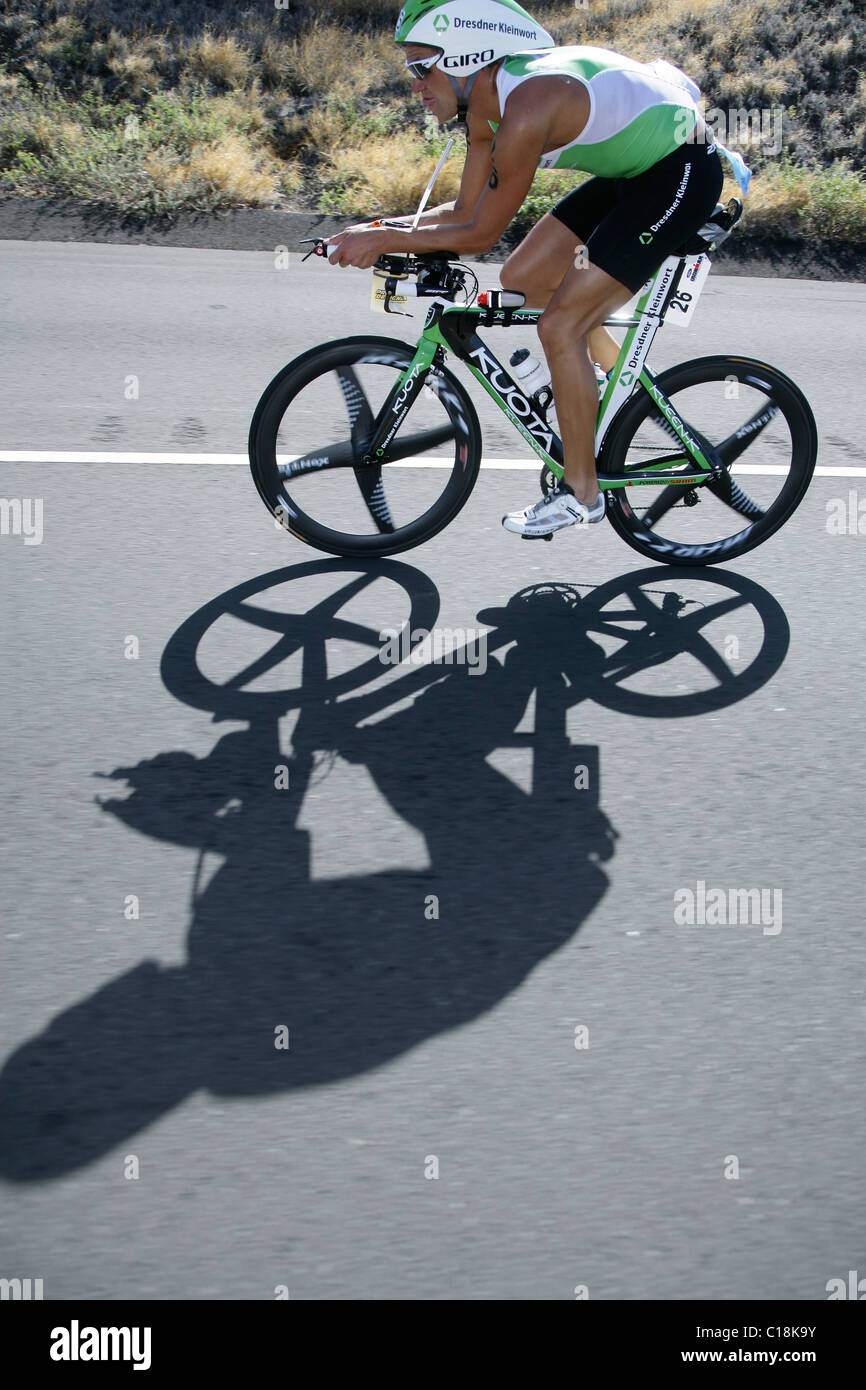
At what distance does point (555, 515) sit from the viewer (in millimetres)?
4832

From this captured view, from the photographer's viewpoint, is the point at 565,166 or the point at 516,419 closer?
the point at 565,166

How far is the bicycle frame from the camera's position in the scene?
4.82 meters

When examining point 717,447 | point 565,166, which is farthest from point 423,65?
point 717,447

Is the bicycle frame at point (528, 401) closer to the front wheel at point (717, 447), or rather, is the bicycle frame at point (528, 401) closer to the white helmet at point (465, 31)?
the front wheel at point (717, 447)

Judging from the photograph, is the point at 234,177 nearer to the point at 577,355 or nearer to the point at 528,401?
the point at 528,401

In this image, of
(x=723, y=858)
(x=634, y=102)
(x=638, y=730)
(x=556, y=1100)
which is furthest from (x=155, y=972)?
(x=634, y=102)

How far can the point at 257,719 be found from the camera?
13.9 feet

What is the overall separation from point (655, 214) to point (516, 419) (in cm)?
84

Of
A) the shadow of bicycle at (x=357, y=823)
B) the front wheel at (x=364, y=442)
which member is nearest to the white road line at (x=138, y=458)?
the front wheel at (x=364, y=442)

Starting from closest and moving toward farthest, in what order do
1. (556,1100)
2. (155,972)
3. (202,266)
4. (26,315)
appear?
1. (556,1100)
2. (155,972)
3. (26,315)
4. (202,266)

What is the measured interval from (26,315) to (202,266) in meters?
1.87

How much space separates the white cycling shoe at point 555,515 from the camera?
4.83 metres

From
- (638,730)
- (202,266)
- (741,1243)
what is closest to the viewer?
(741,1243)

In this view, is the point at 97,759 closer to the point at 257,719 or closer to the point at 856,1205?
the point at 257,719
